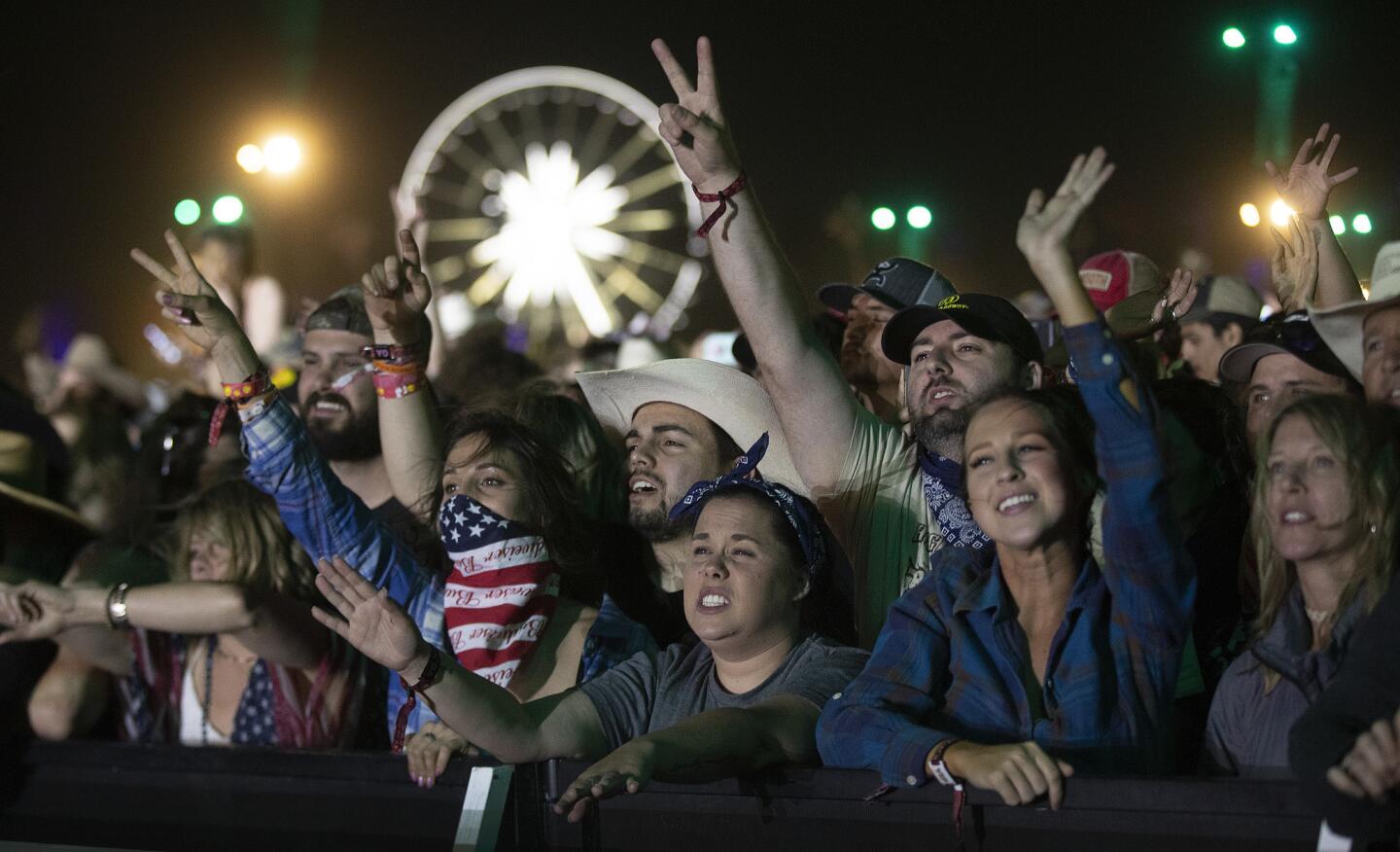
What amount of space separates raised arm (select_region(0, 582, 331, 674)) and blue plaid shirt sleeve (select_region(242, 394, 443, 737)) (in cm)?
18

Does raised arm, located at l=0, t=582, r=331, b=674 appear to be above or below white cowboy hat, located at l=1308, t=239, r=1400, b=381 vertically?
below

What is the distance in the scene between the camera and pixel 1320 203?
12.2 ft

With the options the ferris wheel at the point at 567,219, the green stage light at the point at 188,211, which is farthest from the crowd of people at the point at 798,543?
the ferris wheel at the point at 567,219

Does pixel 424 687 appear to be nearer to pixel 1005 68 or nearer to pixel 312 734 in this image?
pixel 312 734

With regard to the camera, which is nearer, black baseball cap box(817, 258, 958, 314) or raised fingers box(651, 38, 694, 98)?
raised fingers box(651, 38, 694, 98)

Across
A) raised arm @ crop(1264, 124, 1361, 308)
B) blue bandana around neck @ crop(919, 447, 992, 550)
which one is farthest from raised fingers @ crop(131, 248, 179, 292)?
raised arm @ crop(1264, 124, 1361, 308)

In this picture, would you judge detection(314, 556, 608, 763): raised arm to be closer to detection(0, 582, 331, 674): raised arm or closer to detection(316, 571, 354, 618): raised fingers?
detection(316, 571, 354, 618): raised fingers

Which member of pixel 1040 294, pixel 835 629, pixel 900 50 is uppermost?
pixel 900 50

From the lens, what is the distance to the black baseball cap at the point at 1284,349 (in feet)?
10.0

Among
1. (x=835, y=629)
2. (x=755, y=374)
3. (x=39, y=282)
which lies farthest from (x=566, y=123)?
(x=835, y=629)

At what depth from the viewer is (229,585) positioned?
342 cm

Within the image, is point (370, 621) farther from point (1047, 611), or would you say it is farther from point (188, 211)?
point (188, 211)

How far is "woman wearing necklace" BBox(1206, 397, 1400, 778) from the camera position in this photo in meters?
2.24

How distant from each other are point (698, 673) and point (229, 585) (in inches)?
48.2
